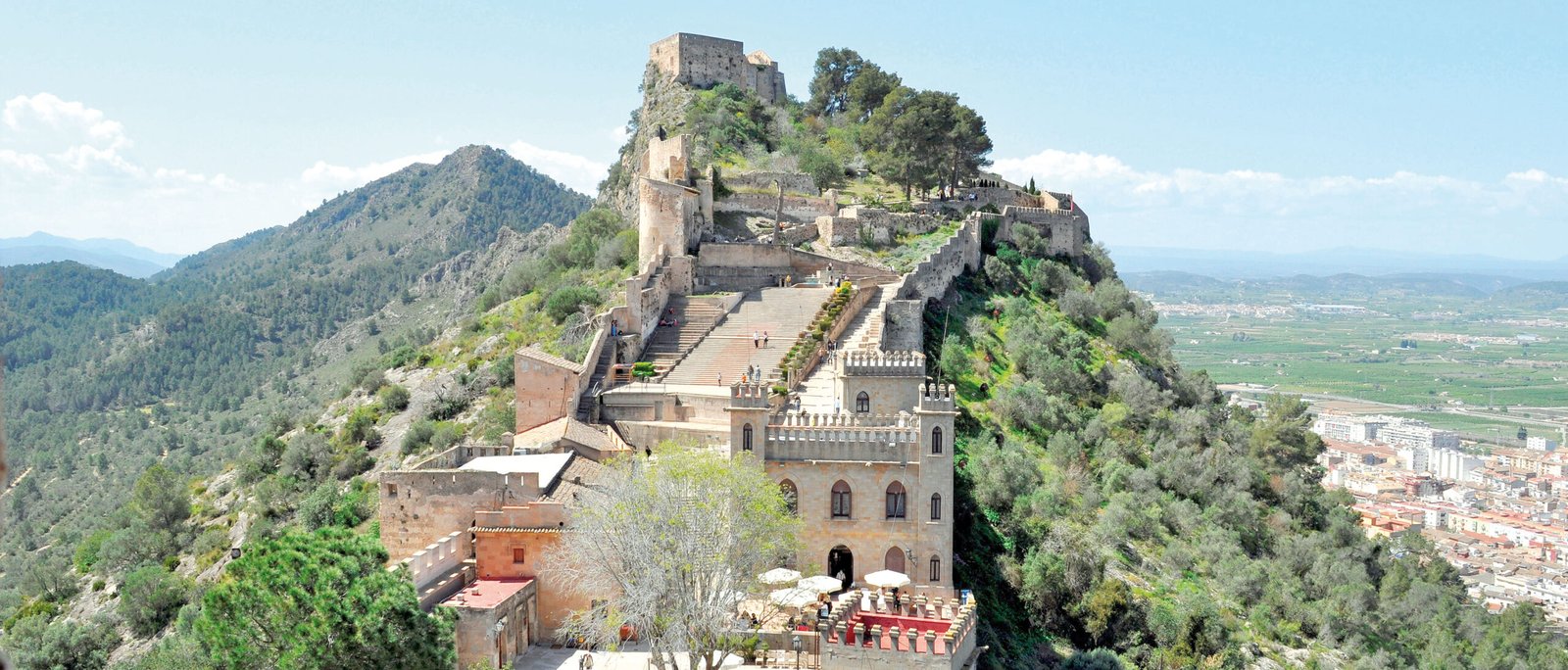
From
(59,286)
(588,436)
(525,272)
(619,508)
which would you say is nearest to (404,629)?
(619,508)

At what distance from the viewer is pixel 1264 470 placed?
2431 inches

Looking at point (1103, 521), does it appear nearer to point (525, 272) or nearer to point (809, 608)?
point (809, 608)

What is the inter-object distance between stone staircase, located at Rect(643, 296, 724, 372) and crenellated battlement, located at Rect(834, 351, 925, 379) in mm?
9106

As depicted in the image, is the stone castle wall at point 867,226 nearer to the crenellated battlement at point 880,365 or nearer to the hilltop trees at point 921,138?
the hilltop trees at point 921,138

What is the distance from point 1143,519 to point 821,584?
23173 mm

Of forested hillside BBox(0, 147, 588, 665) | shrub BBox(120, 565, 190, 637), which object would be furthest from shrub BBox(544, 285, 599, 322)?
shrub BBox(120, 565, 190, 637)

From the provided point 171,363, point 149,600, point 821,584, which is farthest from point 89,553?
point 171,363

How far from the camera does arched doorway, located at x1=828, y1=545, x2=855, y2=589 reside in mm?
31250

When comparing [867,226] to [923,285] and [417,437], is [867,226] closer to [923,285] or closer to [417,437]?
[923,285]

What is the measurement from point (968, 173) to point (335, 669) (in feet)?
201

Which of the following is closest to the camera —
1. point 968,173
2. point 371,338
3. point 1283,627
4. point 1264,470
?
point 1283,627

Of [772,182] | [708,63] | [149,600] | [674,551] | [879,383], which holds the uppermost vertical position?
[708,63]

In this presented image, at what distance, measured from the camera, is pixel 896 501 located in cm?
3119

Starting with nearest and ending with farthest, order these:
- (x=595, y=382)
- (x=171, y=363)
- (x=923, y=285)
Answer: (x=595, y=382)
(x=923, y=285)
(x=171, y=363)
